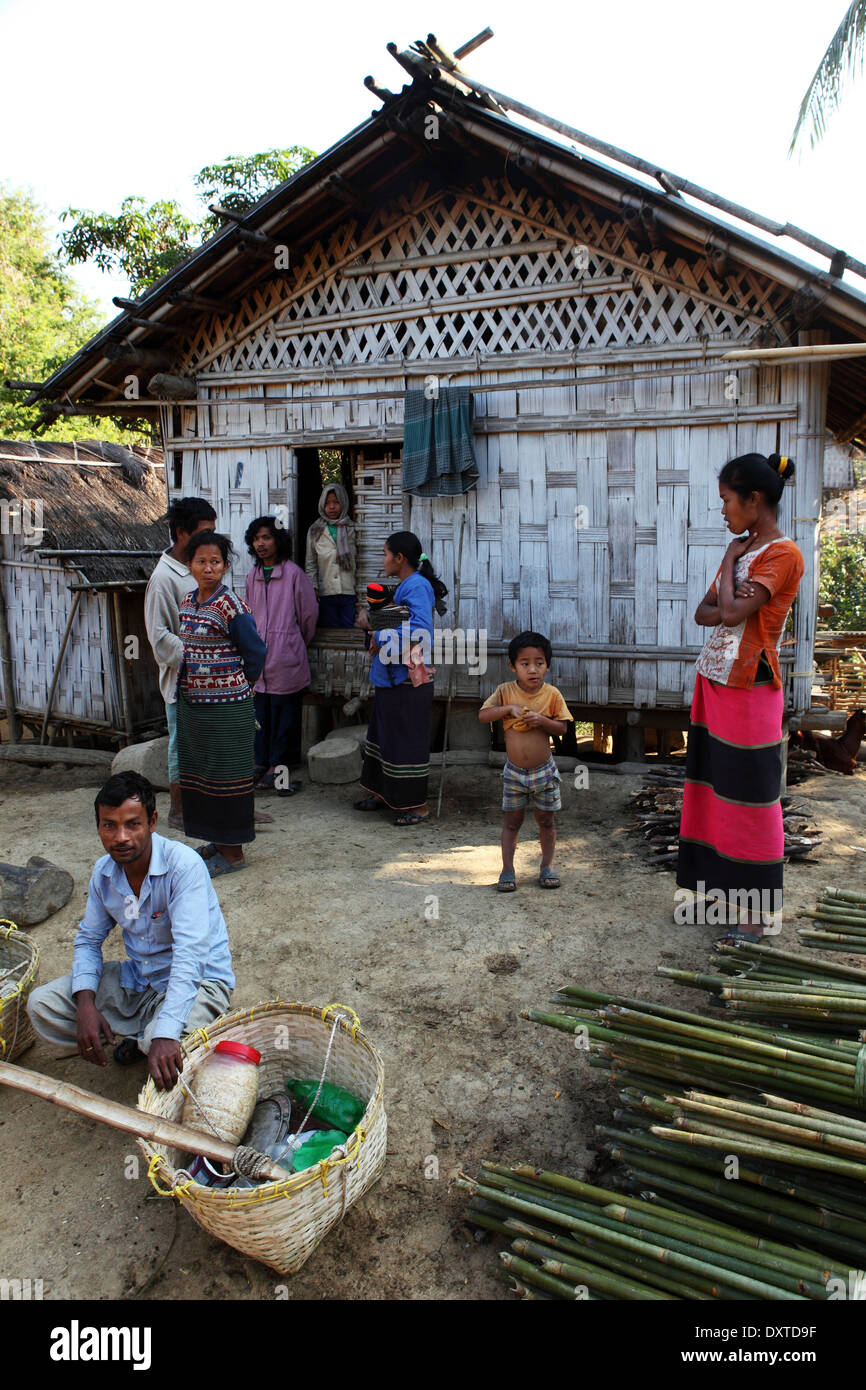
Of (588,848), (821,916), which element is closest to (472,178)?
(588,848)

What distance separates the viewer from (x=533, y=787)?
16.1ft

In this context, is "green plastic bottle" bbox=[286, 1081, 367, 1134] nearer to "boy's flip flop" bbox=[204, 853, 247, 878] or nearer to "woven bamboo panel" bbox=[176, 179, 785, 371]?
"boy's flip flop" bbox=[204, 853, 247, 878]

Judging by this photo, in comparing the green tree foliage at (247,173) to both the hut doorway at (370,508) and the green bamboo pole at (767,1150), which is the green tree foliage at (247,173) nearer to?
the hut doorway at (370,508)

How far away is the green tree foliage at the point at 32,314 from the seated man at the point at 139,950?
14.2 m

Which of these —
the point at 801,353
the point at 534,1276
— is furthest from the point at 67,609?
the point at 534,1276

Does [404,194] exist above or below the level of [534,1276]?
above

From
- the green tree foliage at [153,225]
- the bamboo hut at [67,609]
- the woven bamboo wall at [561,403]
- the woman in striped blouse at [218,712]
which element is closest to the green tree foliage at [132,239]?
the green tree foliage at [153,225]

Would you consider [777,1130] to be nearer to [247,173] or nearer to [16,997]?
[16,997]

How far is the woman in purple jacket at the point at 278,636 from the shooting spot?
739 centimetres

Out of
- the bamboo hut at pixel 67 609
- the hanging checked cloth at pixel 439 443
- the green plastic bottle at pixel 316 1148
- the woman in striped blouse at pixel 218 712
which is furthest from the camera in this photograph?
the bamboo hut at pixel 67 609

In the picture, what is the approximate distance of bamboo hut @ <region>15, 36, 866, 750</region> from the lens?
6.07 meters

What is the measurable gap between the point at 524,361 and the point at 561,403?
441mm

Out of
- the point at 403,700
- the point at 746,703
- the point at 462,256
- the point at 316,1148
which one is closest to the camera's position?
the point at 316,1148

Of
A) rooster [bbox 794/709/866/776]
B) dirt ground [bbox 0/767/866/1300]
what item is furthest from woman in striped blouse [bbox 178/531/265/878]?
rooster [bbox 794/709/866/776]
